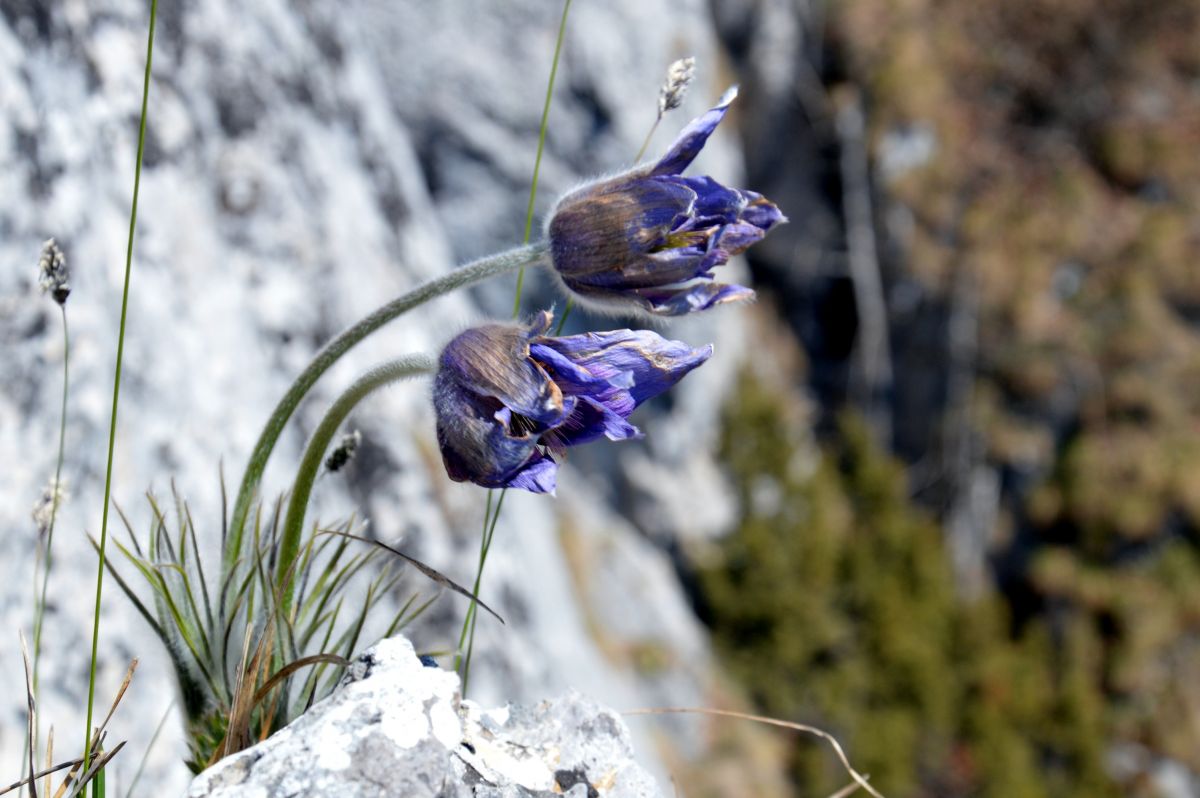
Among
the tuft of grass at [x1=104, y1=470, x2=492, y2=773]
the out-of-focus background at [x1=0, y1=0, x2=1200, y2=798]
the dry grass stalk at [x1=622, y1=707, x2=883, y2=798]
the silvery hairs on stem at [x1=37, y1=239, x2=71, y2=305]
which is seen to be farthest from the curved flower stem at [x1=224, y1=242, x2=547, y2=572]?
the out-of-focus background at [x1=0, y1=0, x2=1200, y2=798]

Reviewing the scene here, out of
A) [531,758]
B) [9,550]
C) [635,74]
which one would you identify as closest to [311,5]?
[9,550]

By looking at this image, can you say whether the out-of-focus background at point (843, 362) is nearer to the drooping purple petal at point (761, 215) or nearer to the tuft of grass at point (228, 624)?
the tuft of grass at point (228, 624)

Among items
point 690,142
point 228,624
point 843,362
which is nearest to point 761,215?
point 690,142

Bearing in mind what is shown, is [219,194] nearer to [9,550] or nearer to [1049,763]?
[9,550]

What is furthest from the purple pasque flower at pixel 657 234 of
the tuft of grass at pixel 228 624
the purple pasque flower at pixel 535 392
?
the tuft of grass at pixel 228 624

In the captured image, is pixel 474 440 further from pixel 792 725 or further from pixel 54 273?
pixel 792 725

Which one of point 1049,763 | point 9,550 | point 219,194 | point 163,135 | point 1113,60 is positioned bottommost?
point 1049,763
